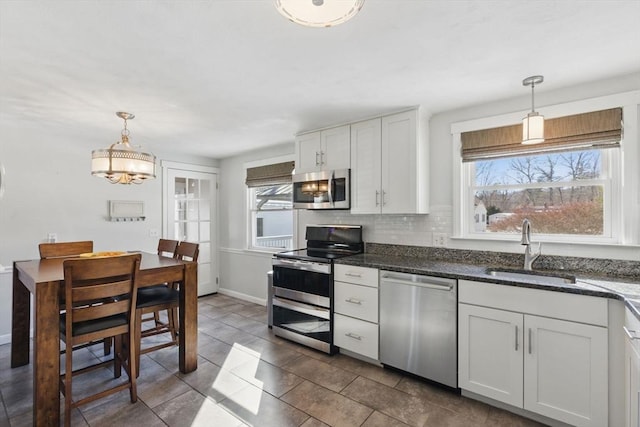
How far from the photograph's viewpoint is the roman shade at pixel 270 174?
409 centimetres

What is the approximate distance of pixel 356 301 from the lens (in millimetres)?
2736

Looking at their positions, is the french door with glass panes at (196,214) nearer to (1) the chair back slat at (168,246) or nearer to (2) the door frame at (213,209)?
(2) the door frame at (213,209)

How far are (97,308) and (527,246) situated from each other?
3.08 metres

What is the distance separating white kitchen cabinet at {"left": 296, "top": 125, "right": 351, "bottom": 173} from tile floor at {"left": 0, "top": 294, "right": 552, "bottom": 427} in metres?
1.89

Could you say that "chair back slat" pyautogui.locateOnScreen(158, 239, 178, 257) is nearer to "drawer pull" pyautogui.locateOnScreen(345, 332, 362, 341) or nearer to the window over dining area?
the window over dining area

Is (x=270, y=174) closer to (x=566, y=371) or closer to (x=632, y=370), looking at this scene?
(x=566, y=371)

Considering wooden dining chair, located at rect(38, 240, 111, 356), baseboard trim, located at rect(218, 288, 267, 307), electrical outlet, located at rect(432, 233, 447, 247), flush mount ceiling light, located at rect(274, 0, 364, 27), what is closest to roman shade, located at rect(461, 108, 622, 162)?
electrical outlet, located at rect(432, 233, 447, 247)

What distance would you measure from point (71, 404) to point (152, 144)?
310 cm

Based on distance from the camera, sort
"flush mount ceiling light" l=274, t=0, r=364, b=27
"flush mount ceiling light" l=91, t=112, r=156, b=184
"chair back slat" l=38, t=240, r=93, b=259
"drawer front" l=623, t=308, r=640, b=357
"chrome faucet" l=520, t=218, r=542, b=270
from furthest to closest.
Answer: "chair back slat" l=38, t=240, r=93, b=259 < "flush mount ceiling light" l=91, t=112, r=156, b=184 < "chrome faucet" l=520, t=218, r=542, b=270 < "drawer front" l=623, t=308, r=640, b=357 < "flush mount ceiling light" l=274, t=0, r=364, b=27

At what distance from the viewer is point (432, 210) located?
2934mm

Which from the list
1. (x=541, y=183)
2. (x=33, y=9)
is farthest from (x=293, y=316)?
(x=33, y=9)

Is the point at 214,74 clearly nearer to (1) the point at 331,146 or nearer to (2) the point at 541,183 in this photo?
(1) the point at 331,146

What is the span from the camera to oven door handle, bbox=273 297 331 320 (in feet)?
9.59

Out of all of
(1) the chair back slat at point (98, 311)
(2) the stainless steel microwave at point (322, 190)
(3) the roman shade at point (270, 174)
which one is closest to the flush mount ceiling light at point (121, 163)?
(1) the chair back slat at point (98, 311)
